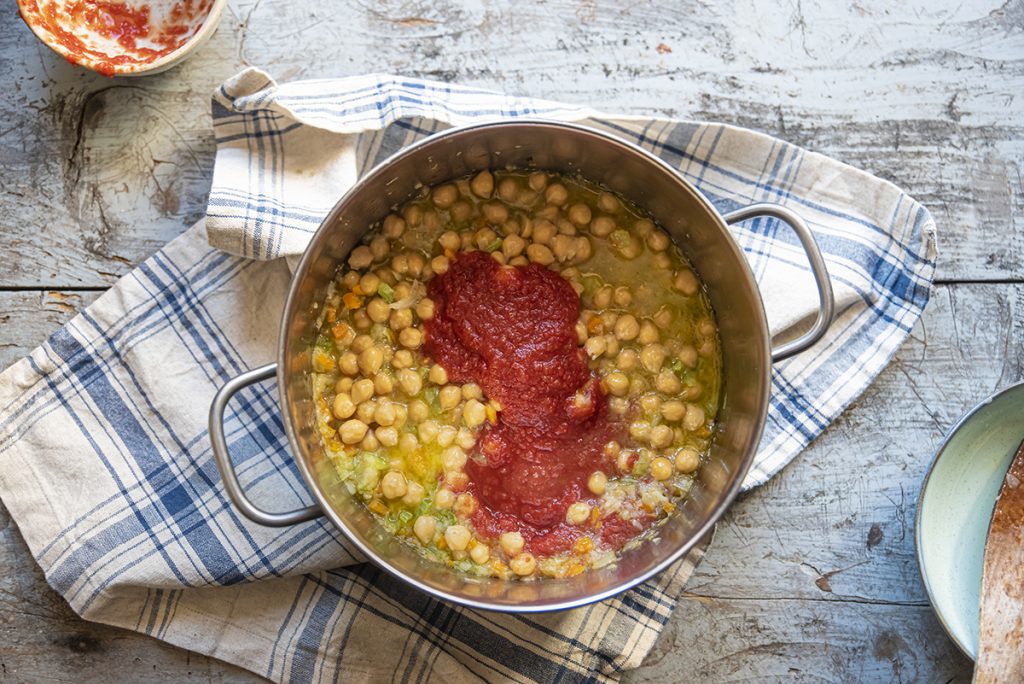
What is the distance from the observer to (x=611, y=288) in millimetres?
2188

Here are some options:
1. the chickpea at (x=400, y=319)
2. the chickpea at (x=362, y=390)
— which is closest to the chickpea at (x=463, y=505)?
the chickpea at (x=362, y=390)

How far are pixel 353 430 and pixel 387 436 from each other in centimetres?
8

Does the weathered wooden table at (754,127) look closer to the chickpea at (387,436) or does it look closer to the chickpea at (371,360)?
the chickpea at (371,360)

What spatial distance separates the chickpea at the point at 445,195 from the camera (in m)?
2.17

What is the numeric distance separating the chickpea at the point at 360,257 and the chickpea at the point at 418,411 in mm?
361

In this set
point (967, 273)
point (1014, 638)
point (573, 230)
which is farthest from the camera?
point (967, 273)

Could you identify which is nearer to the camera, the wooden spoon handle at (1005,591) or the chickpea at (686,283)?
the wooden spoon handle at (1005,591)

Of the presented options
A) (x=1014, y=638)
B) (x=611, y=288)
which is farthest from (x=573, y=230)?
(x=1014, y=638)

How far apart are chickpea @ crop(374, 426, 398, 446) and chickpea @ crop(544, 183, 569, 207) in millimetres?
691

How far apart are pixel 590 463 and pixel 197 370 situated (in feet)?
3.32

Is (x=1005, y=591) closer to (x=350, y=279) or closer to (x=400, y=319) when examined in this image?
(x=400, y=319)

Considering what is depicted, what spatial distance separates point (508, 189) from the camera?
7.18 feet

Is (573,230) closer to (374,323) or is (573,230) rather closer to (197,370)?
(374,323)

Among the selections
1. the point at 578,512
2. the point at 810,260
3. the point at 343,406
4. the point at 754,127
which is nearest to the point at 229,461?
the point at 343,406
